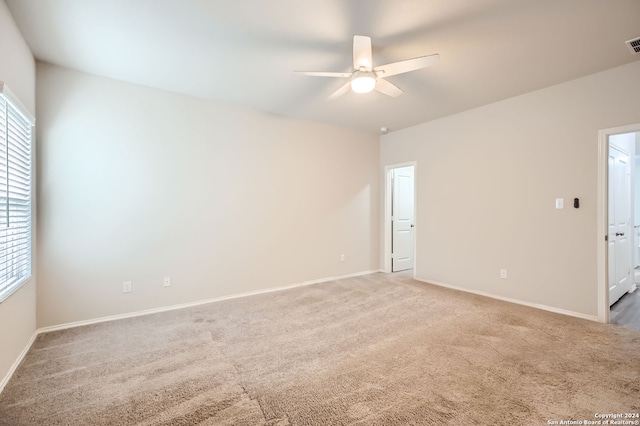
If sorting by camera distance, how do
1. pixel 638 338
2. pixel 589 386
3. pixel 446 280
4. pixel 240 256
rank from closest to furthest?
pixel 589 386 < pixel 638 338 < pixel 240 256 < pixel 446 280

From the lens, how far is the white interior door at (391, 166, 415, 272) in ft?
17.7

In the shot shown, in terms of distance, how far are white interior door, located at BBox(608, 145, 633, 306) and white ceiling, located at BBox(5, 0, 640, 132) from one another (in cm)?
146

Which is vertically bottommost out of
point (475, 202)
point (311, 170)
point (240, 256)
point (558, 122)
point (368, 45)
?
point (240, 256)

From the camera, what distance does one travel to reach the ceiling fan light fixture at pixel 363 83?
226cm

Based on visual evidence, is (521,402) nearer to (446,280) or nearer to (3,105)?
(446,280)

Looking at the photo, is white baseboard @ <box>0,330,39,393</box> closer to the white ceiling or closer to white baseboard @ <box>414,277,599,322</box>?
the white ceiling

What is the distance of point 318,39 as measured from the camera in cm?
230

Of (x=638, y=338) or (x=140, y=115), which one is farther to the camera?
(x=140, y=115)

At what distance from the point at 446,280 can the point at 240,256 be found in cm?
315

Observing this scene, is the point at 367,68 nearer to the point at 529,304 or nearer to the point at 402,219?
the point at 529,304

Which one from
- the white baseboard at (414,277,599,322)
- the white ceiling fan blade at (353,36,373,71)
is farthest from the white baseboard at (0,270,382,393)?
the white ceiling fan blade at (353,36,373,71)

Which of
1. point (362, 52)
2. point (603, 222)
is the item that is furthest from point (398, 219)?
point (362, 52)

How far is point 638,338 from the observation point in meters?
2.52

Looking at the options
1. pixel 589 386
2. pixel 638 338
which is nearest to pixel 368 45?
pixel 589 386
